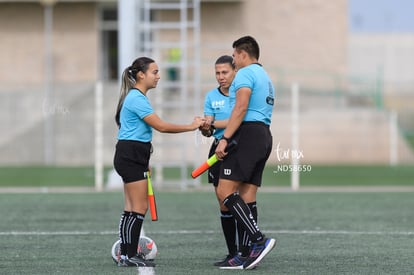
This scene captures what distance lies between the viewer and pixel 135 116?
977 cm

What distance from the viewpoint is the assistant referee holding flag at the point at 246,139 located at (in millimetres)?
9414

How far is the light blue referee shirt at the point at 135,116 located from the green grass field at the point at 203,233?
50.1 inches

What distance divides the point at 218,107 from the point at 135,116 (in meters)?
1.04

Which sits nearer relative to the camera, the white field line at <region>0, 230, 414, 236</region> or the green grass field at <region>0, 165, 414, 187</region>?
the white field line at <region>0, 230, 414, 236</region>

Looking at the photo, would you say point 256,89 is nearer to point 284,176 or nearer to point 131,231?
point 131,231

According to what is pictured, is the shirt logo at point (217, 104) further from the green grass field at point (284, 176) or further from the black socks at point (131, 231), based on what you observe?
the green grass field at point (284, 176)

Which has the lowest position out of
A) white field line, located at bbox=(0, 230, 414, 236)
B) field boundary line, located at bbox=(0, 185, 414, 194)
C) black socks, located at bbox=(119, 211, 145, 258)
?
field boundary line, located at bbox=(0, 185, 414, 194)

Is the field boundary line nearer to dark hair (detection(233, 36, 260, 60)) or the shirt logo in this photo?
the shirt logo

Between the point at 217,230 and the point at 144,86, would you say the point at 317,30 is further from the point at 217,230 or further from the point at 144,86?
the point at 144,86

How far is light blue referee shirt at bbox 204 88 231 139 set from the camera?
1037 cm

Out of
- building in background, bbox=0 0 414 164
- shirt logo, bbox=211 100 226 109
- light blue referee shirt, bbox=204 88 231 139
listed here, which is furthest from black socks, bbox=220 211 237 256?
building in background, bbox=0 0 414 164

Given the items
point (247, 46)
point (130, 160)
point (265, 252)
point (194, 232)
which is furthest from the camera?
point (194, 232)

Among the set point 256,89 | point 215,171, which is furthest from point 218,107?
point 256,89

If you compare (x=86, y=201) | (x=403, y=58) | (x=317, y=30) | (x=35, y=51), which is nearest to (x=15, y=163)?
(x=35, y=51)
